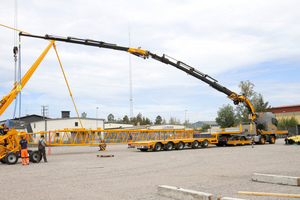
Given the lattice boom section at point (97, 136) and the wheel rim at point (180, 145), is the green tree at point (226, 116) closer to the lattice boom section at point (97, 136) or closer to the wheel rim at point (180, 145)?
the lattice boom section at point (97, 136)

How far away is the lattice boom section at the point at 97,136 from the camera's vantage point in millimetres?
25267

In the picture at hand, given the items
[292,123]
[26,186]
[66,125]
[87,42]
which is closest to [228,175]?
[26,186]

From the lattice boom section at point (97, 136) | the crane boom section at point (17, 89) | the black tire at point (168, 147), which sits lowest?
the black tire at point (168, 147)

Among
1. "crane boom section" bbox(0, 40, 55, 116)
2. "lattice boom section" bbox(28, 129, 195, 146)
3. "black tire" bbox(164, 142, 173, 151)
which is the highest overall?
"crane boom section" bbox(0, 40, 55, 116)

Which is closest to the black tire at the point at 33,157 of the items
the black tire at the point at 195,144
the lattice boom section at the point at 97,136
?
the lattice boom section at the point at 97,136

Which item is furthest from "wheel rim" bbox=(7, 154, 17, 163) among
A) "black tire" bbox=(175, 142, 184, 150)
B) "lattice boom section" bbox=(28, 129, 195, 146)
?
"black tire" bbox=(175, 142, 184, 150)

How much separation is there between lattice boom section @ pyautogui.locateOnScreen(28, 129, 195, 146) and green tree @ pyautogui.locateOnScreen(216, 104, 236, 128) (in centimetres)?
3577

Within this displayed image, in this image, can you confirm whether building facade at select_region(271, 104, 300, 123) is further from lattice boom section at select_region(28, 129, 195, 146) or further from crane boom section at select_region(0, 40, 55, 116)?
crane boom section at select_region(0, 40, 55, 116)

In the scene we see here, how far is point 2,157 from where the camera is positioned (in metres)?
18.6

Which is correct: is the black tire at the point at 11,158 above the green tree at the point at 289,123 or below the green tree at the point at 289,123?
below

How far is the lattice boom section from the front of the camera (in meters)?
25.3

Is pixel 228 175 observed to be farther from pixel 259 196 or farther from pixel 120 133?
pixel 120 133

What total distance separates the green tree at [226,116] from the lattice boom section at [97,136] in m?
35.8

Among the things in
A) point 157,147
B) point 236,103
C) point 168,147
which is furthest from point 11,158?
point 236,103
